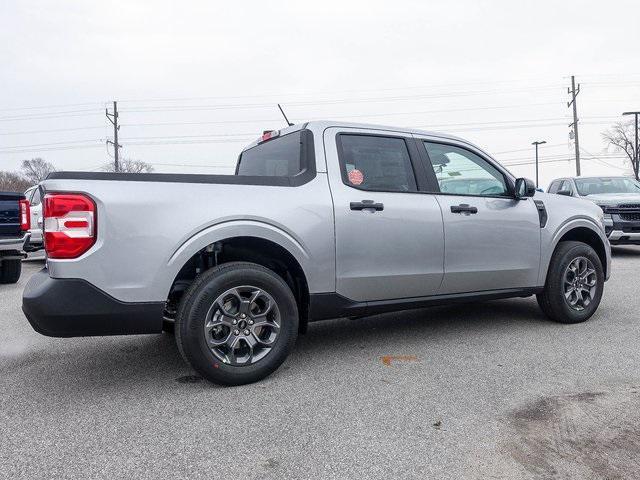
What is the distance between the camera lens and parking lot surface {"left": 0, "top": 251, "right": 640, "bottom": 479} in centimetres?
234

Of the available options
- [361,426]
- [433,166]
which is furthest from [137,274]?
[433,166]

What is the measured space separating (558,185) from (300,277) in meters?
10.7

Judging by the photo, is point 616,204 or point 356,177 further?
point 616,204

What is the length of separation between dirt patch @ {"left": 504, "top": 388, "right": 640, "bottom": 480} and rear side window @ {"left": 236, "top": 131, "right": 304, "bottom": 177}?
2.27 meters

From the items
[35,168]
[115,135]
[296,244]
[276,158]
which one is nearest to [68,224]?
[296,244]

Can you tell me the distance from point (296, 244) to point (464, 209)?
1589 millimetres

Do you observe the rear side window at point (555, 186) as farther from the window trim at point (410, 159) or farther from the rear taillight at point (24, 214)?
the rear taillight at point (24, 214)

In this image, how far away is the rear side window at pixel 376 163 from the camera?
3.88 metres

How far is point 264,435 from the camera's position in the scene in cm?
263

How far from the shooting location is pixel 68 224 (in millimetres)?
2895

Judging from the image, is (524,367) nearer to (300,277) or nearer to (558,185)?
(300,277)

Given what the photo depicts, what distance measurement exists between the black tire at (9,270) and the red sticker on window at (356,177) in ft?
21.3

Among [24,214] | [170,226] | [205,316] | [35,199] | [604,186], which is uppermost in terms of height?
[35,199]

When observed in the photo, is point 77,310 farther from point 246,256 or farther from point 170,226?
point 246,256
